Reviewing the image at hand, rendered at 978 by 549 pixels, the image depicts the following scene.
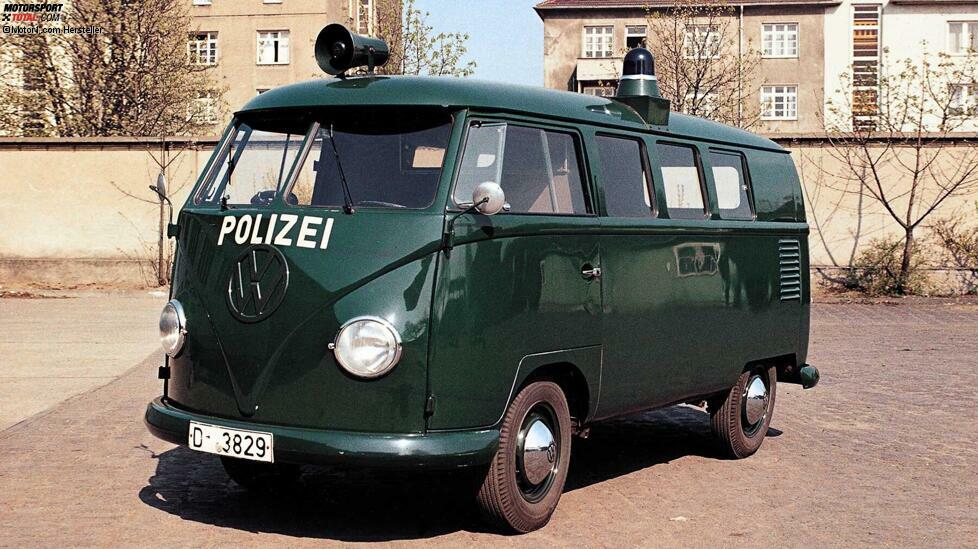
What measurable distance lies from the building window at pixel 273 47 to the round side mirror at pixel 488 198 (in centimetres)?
5046

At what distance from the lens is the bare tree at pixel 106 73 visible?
2869 cm

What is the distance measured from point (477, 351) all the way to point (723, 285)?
281 cm

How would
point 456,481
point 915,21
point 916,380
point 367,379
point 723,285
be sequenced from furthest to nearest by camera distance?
point 915,21, point 916,380, point 723,285, point 456,481, point 367,379

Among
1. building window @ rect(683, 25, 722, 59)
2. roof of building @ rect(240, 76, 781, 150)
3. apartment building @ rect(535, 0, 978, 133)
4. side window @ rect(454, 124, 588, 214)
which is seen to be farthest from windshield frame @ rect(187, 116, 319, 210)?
apartment building @ rect(535, 0, 978, 133)

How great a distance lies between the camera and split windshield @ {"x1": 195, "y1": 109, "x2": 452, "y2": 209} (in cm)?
625

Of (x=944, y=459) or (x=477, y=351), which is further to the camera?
(x=944, y=459)

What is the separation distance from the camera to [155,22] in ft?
97.8

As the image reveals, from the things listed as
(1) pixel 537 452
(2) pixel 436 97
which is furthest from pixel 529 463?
(2) pixel 436 97

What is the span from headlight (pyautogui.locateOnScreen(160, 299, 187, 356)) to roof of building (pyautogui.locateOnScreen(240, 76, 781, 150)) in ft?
3.87

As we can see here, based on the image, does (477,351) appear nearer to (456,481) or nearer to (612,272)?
(612,272)

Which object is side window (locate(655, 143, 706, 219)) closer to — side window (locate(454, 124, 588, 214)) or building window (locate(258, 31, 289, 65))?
side window (locate(454, 124, 588, 214))

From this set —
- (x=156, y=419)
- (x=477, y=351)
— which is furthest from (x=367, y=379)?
(x=156, y=419)

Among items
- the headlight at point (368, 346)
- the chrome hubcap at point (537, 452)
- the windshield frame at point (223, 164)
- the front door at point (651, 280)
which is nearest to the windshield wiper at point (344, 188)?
the windshield frame at point (223, 164)

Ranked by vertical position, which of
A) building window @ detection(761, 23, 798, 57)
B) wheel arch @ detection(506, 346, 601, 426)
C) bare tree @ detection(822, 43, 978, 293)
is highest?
building window @ detection(761, 23, 798, 57)
